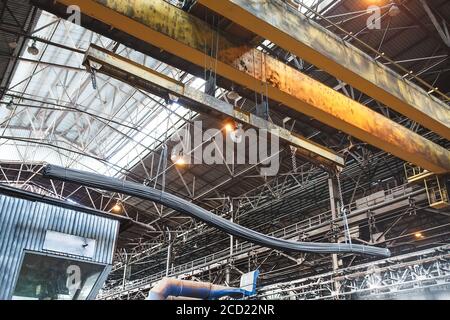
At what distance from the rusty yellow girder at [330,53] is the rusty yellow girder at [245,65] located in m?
0.75

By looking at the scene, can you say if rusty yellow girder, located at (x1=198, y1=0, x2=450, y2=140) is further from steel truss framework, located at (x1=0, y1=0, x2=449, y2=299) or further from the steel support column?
the steel support column

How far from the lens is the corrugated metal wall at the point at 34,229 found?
10.7 meters

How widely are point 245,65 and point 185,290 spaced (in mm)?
6388

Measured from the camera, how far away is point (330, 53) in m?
7.39

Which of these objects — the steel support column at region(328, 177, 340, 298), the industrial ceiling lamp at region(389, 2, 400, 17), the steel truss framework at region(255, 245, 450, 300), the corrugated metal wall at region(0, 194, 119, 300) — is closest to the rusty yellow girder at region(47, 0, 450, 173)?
the industrial ceiling lamp at region(389, 2, 400, 17)


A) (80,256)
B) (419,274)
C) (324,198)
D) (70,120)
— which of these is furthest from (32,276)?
(70,120)

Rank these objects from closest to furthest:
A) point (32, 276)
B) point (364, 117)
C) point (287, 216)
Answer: point (364, 117) → point (32, 276) → point (287, 216)

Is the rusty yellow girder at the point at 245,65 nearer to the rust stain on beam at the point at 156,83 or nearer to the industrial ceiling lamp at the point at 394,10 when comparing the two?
the rust stain on beam at the point at 156,83

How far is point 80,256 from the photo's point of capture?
1173 cm

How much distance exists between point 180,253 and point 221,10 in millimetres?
24178

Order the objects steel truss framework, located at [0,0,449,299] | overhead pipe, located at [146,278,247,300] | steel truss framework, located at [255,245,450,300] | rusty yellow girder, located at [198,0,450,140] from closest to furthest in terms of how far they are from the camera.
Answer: rusty yellow girder, located at [198,0,450,140] → overhead pipe, located at [146,278,247,300] → steel truss framework, located at [255,245,450,300] → steel truss framework, located at [0,0,449,299]

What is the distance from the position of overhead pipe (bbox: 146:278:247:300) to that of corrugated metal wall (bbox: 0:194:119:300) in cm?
260

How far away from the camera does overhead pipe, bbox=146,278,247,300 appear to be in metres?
10.4
